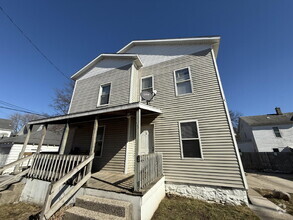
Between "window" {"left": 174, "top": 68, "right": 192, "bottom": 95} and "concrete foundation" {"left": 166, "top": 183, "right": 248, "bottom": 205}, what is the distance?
4.22m

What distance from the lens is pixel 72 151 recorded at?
7113 millimetres

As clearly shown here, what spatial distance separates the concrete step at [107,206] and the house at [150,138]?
0.39 feet

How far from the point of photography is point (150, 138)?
6051mm

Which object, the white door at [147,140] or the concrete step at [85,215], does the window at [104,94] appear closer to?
the white door at [147,140]

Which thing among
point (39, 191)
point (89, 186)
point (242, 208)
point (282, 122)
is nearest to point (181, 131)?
point (242, 208)

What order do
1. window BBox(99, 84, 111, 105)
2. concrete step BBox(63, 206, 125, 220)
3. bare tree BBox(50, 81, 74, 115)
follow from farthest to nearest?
1. bare tree BBox(50, 81, 74, 115)
2. window BBox(99, 84, 111, 105)
3. concrete step BBox(63, 206, 125, 220)

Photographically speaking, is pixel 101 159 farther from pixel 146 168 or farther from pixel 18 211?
pixel 146 168

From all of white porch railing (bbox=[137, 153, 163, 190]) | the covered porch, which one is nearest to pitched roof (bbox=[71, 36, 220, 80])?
the covered porch

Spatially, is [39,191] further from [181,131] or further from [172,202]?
[181,131]

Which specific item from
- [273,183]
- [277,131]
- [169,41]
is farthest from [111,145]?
[277,131]

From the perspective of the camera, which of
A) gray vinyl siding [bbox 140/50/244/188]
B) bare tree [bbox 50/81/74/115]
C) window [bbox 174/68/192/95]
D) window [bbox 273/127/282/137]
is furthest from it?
bare tree [bbox 50/81/74/115]

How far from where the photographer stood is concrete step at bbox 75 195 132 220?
9.22 ft

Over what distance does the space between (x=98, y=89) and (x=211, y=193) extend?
26.2ft

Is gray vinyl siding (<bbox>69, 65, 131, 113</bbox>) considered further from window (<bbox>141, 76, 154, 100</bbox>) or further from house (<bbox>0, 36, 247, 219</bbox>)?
window (<bbox>141, 76, 154, 100</bbox>)
